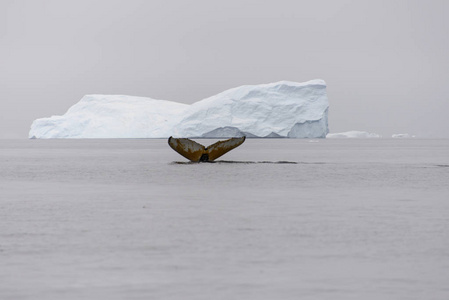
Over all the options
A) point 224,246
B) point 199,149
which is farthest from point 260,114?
point 224,246

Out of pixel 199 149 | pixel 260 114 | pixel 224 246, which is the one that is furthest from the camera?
pixel 260 114

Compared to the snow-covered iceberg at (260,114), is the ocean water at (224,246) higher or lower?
higher

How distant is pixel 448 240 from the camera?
1072cm

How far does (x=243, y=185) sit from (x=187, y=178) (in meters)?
4.49

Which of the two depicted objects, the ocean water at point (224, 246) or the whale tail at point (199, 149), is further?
the whale tail at point (199, 149)

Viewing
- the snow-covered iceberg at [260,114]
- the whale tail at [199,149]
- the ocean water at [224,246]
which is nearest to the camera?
the ocean water at [224,246]

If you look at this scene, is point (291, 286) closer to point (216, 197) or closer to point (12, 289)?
point (12, 289)

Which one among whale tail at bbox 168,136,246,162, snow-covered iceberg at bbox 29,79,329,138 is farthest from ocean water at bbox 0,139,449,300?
snow-covered iceberg at bbox 29,79,329,138

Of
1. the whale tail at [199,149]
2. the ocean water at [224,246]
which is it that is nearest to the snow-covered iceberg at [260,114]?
the whale tail at [199,149]

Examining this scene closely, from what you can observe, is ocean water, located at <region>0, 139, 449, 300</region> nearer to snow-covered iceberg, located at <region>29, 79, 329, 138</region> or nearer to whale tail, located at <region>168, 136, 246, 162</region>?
whale tail, located at <region>168, 136, 246, 162</region>

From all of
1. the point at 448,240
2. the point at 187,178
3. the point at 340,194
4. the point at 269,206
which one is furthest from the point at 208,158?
the point at 448,240

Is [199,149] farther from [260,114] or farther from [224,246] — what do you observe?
[260,114]

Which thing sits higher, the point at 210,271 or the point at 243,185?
the point at 210,271

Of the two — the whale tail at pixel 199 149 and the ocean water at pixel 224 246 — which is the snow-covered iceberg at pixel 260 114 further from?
the ocean water at pixel 224 246
